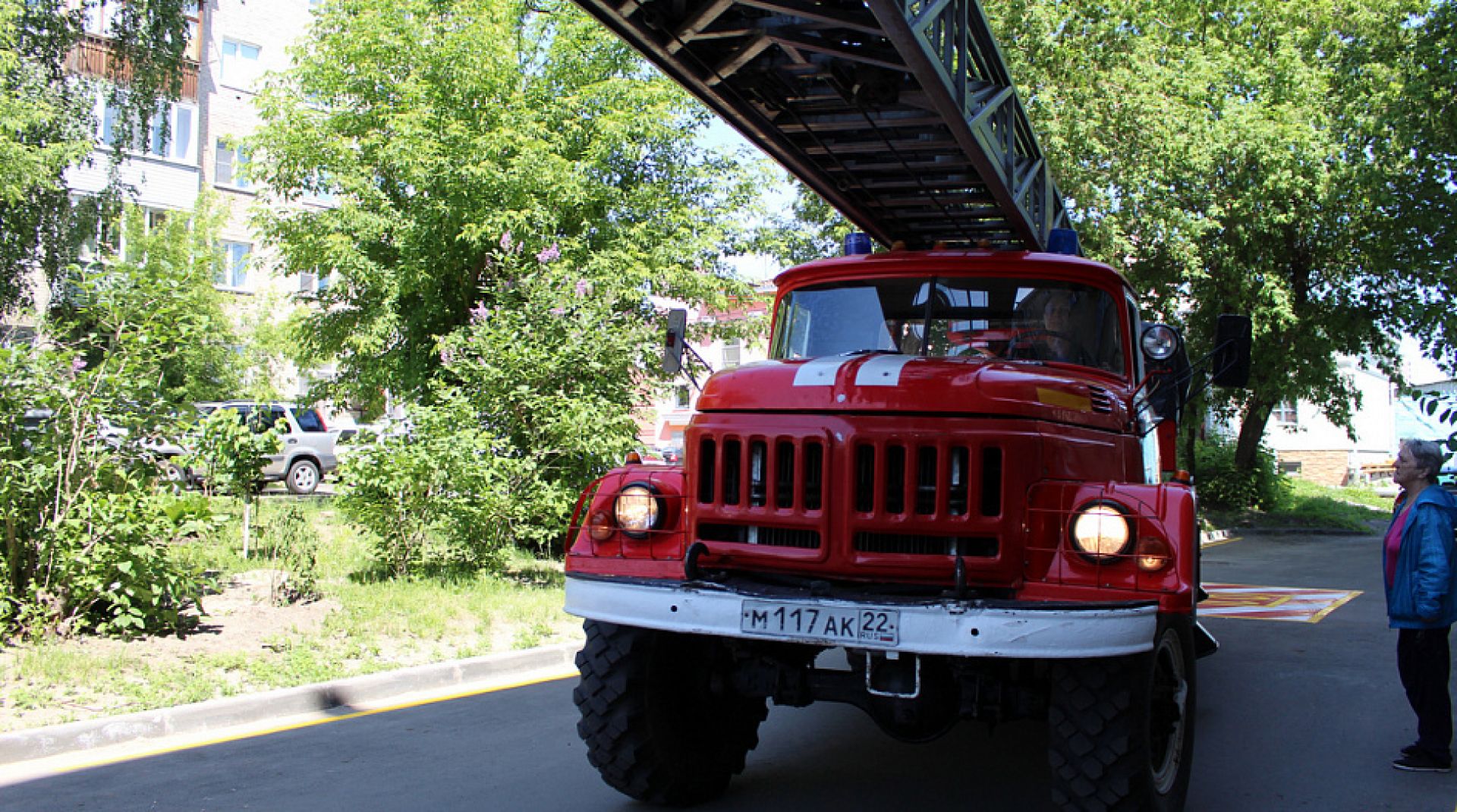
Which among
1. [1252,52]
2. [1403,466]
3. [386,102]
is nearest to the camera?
[1403,466]

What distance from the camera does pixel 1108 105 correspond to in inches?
889

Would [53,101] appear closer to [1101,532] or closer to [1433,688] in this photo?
[1101,532]

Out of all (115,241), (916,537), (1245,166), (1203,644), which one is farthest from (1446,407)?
(115,241)

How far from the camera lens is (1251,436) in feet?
89.6

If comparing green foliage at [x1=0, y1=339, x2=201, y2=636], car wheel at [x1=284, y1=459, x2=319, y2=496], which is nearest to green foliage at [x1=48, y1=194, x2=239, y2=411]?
green foliage at [x1=0, y1=339, x2=201, y2=636]

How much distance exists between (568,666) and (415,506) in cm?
270

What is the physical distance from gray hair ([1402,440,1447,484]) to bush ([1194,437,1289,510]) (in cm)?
2272

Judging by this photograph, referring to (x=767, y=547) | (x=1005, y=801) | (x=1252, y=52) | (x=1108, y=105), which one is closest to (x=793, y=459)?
(x=767, y=547)

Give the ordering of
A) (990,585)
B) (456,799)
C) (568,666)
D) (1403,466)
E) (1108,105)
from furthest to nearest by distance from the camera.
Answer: (1108,105) < (568,666) < (1403,466) < (456,799) < (990,585)

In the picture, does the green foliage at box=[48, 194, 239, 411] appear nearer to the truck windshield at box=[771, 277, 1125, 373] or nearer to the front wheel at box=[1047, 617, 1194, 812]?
the truck windshield at box=[771, 277, 1125, 373]

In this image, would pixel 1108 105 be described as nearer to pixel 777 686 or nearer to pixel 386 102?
pixel 386 102

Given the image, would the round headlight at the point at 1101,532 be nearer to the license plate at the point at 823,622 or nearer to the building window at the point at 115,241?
the license plate at the point at 823,622

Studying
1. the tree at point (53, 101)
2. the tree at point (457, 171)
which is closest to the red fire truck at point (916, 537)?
the tree at point (457, 171)

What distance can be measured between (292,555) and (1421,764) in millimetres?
8992
